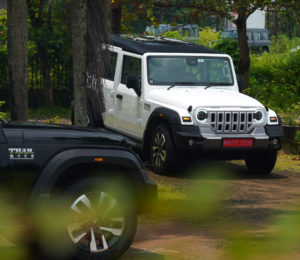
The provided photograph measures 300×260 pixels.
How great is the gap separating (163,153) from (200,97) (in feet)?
3.42

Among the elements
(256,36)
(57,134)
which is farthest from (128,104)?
(256,36)

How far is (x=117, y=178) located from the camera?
602cm

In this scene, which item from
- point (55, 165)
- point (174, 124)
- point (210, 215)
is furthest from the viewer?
point (174, 124)

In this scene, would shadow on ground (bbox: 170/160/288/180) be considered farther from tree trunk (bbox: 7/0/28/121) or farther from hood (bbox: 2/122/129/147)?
hood (bbox: 2/122/129/147)

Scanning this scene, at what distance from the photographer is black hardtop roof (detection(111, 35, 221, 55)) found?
12.1 meters

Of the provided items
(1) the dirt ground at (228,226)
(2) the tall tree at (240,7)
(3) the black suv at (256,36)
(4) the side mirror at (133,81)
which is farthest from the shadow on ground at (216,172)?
(3) the black suv at (256,36)

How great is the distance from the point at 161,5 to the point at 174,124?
654 centimetres

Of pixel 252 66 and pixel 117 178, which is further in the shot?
pixel 252 66

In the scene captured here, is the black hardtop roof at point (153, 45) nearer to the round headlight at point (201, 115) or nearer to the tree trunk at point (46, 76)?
the round headlight at point (201, 115)

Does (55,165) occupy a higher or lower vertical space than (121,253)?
higher

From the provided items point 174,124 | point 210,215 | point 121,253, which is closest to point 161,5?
point 174,124

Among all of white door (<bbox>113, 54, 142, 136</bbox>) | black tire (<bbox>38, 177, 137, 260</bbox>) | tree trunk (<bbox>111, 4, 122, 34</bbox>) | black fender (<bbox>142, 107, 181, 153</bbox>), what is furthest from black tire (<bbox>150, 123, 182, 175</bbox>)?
tree trunk (<bbox>111, 4, 122, 34</bbox>)

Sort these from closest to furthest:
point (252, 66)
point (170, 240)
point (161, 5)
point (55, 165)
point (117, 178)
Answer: point (55, 165)
point (117, 178)
point (170, 240)
point (161, 5)
point (252, 66)

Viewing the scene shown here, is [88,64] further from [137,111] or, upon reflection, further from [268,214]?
[268,214]
